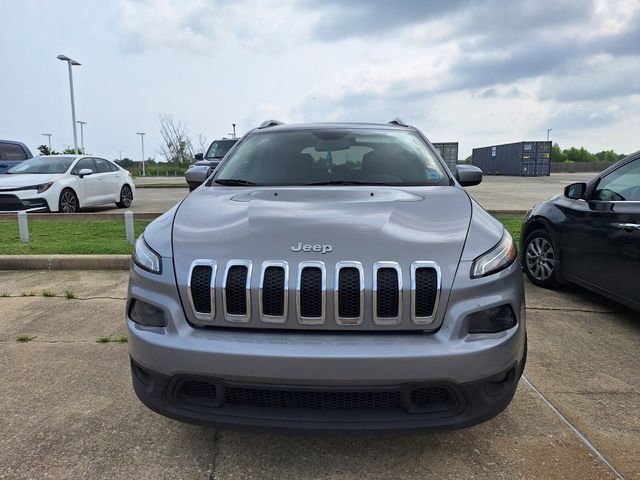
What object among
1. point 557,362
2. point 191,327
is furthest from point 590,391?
point 191,327

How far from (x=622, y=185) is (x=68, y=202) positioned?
10.4 meters

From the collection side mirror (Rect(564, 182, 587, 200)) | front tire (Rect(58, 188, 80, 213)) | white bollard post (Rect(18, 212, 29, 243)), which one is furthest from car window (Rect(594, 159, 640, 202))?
front tire (Rect(58, 188, 80, 213))

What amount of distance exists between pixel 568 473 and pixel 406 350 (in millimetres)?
1029

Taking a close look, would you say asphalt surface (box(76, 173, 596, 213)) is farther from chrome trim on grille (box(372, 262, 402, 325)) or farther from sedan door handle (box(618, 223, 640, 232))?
chrome trim on grille (box(372, 262, 402, 325))

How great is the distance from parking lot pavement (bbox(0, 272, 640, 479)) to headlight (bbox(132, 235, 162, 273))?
35.7 inches

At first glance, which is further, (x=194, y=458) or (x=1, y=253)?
(x=1, y=253)

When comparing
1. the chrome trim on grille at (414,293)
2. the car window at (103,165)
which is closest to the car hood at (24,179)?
the car window at (103,165)

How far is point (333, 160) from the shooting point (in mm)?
3416

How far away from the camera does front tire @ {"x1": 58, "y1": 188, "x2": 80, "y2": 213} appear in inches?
406

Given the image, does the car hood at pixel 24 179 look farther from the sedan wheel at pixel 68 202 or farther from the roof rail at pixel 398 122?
the roof rail at pixel 398 122

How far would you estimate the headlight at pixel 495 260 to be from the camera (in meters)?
2.10

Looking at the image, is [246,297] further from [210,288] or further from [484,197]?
[484,197]

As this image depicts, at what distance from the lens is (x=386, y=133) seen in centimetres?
369

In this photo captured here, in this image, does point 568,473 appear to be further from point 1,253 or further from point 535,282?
point 1,253
